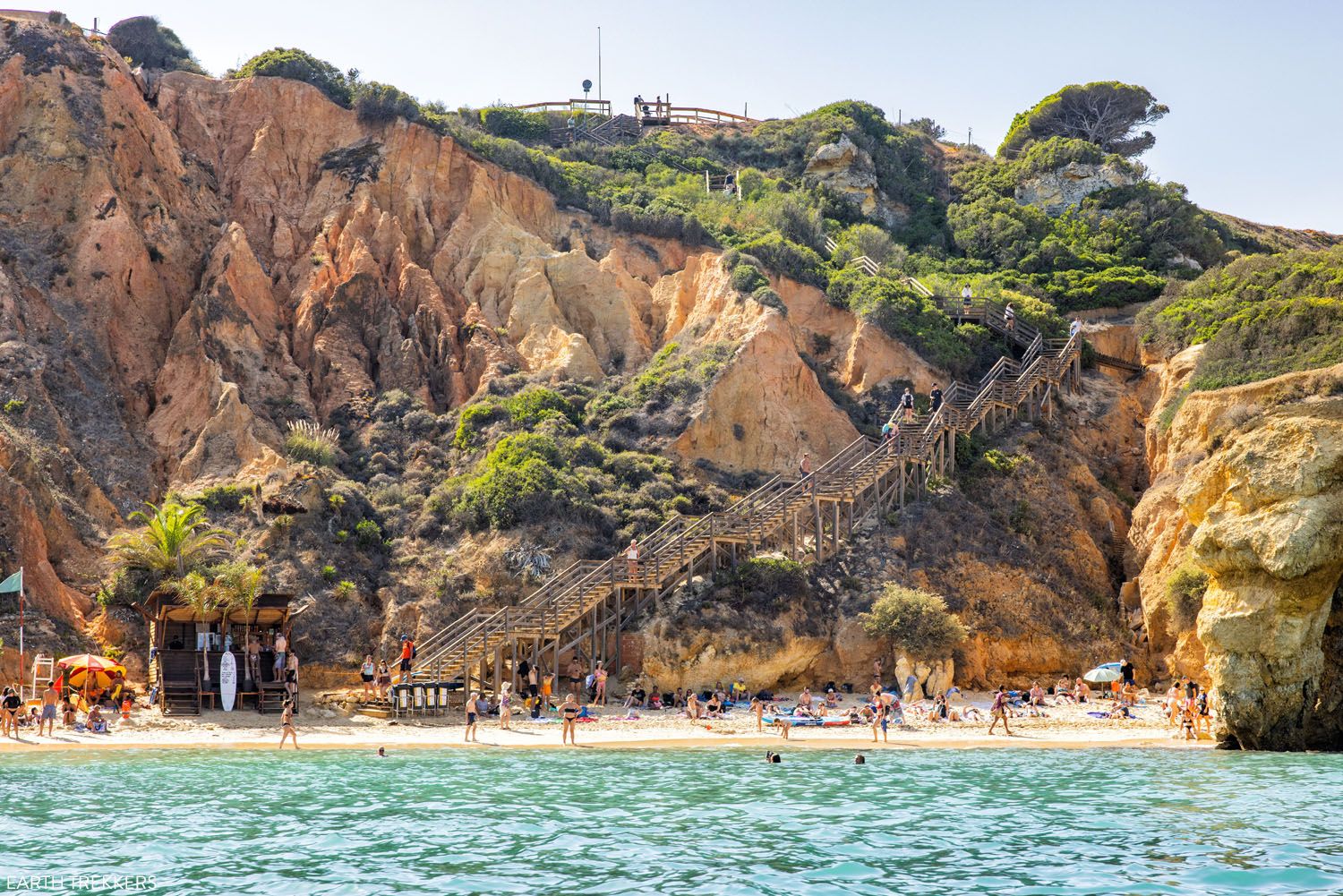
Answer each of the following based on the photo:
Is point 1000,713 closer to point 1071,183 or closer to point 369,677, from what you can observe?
point 369,677

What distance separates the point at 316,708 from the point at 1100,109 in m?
52.1

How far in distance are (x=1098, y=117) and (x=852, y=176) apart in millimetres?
14595

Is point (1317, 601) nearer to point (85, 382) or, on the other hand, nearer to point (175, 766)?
point (175, 766)

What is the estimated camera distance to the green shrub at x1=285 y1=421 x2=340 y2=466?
39.2 meters

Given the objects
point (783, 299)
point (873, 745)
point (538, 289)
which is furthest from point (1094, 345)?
point (873, 745)

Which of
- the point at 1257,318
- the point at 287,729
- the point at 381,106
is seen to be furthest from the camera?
the point at 381,106

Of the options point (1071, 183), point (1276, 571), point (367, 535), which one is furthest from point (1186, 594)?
point (1071, 183)

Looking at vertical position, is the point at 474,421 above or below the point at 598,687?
above

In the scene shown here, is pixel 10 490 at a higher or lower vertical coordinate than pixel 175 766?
higher

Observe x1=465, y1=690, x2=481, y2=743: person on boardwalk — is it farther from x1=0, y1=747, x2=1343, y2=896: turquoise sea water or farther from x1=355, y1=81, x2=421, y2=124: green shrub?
x1=355, y1=81, x2=421, y2=124: green shrub

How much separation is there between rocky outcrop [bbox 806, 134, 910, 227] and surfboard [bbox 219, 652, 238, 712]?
38188mm

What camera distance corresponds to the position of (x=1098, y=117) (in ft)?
220

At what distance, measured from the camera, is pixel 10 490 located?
32.6 m

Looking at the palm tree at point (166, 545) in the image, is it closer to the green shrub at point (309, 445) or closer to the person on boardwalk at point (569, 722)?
the green shrub at point (309, 445)
